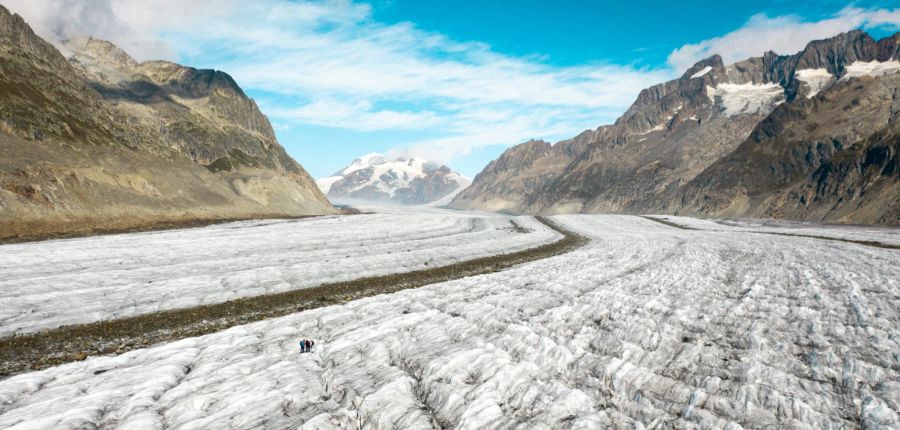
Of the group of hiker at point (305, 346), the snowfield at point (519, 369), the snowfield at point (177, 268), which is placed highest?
the snowfield at point (177, 268)

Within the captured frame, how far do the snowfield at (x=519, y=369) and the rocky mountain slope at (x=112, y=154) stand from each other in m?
46.0

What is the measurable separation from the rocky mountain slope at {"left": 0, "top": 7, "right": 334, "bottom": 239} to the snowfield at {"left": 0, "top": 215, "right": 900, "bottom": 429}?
151 feet

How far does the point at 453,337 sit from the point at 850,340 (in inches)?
430

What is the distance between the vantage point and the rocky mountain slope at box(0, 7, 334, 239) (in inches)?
1984

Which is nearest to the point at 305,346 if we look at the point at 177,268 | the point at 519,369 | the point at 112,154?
the point at 519,369

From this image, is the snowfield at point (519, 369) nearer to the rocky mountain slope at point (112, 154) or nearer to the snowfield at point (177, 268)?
the snowfield at point (177, 268)

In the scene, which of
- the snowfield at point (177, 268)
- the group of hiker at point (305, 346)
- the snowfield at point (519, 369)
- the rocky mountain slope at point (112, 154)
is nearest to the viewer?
the snowfield at point (519, 369)

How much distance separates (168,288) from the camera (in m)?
20.7

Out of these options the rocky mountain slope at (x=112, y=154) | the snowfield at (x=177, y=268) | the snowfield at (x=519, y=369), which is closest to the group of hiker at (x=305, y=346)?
the snowfield at (x=519, y=369)

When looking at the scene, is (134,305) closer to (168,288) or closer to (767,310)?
(168,288)

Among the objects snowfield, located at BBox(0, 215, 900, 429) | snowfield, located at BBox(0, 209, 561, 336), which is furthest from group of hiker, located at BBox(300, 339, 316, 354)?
snowfield, located at BBox(0, 209, 561, 336)

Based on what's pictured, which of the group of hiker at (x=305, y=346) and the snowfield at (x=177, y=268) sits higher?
the snowfield at (x=177, y=268)

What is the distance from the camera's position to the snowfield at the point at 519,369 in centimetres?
821

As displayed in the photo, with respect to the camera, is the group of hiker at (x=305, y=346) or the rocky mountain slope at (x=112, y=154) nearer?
the group of hiker at (x=305, y=346)
